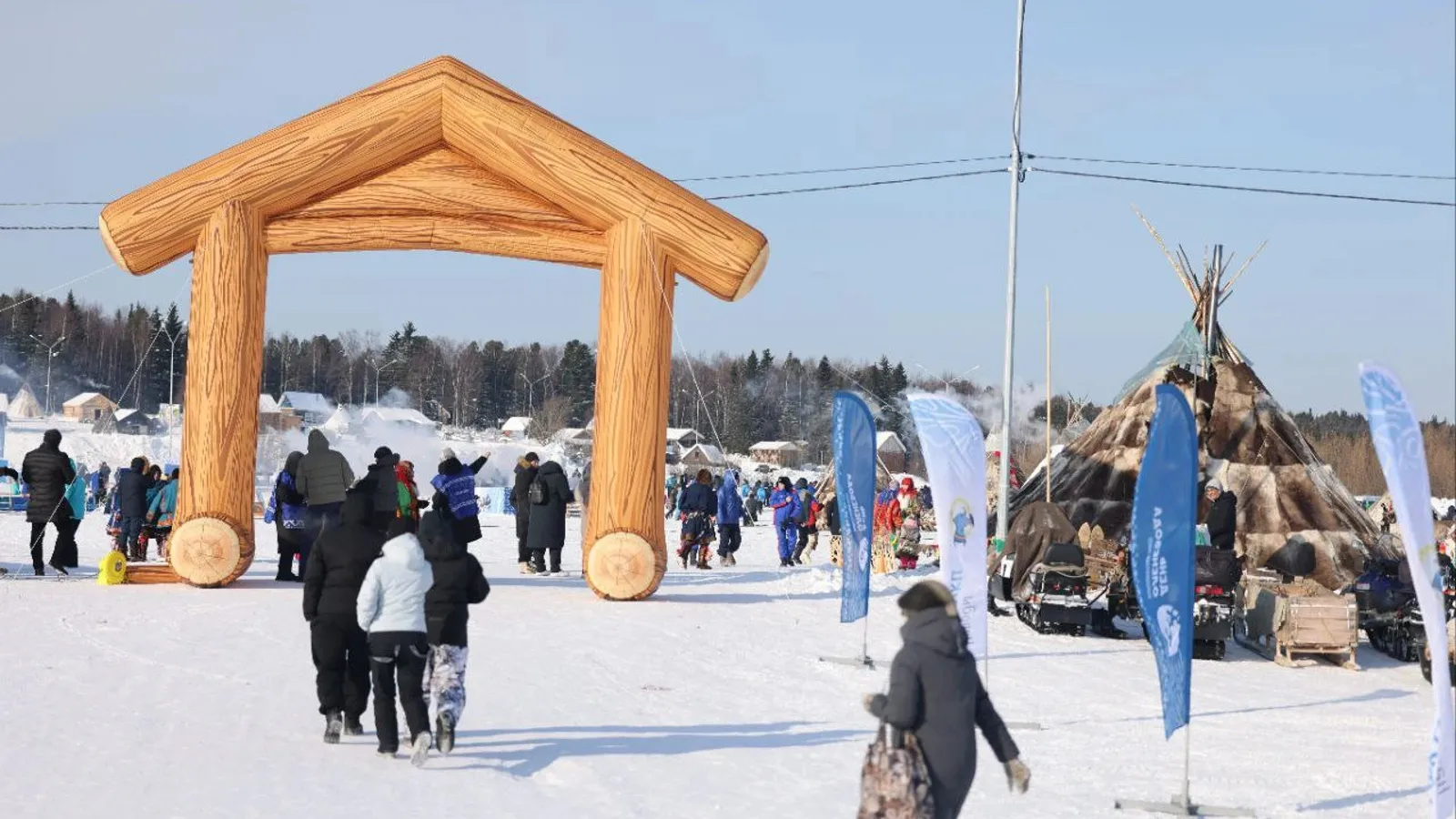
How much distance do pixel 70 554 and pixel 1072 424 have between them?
741 inches

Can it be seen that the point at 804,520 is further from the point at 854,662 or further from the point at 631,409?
the point at 854,662

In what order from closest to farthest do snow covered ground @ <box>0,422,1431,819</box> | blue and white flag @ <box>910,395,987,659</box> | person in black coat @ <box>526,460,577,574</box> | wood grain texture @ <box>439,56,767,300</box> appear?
snow covered ground @ <box>0,422,1431,819</box>
blue and white flag @ <box>910,395,987,659</box>
wood grain texture @ <box>439,56,767,300</box>
person in black coat @ <box>526,460,577,574</box>

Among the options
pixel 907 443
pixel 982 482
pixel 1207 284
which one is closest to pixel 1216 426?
pixel 1207 284

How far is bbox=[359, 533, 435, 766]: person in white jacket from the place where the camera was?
7812 millimetres

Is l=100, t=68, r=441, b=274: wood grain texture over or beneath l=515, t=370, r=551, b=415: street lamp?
beneath

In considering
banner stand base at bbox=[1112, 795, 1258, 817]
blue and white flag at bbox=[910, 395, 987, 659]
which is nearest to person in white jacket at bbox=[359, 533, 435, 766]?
banner stand base at bbox=[1112, 795, 1258, 817]

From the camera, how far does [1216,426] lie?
20.1 meters

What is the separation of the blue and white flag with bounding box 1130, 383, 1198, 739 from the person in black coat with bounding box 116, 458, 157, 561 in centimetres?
1318

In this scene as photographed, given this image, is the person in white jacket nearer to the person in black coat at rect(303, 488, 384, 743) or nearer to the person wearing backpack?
the person in black coat at rect(303, 488, 384, 743)

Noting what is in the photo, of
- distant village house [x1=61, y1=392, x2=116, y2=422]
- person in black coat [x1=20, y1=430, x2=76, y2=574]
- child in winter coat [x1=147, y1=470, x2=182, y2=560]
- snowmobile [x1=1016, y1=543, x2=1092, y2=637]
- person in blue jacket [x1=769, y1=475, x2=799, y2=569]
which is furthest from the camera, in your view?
distant village house [x1=61, y1=392, x2=116, y2=422]

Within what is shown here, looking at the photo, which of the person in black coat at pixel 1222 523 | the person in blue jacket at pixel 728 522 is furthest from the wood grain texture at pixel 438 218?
the person in blue jacket at pixel 728 522

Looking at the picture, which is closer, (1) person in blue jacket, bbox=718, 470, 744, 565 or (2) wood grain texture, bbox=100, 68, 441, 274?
(2) wood grain texture, bbox=100, 68, 441, 274

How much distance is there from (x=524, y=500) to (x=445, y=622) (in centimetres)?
1071

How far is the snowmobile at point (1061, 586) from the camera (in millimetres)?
15234
